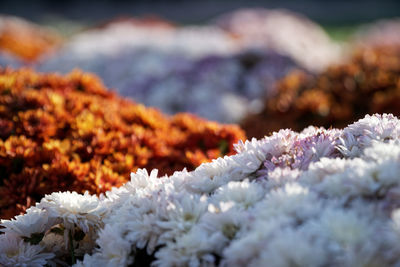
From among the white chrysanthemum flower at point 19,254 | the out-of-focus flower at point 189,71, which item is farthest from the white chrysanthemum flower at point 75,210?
the out-of-focus flower at point 189,71

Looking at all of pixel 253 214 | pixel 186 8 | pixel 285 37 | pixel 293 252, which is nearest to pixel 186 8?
pixel 186 8

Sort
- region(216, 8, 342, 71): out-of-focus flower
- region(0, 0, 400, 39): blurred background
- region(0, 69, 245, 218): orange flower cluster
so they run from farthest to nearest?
1. region(0, 0, 400, 39): blurred background
2. region(216, 8, 342, 71): out-of-focus flower
3. region(0, 69, 245, 218): orange flower cluster

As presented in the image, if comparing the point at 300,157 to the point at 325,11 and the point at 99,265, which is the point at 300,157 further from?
the point at 325,11

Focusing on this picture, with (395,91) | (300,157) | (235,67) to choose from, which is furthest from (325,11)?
(300,157)

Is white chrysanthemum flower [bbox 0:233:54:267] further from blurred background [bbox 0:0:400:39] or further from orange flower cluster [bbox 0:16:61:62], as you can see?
blurred background [bbox 0:0:400:39]

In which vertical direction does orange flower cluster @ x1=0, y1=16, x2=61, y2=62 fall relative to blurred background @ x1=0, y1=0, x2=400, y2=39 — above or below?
below

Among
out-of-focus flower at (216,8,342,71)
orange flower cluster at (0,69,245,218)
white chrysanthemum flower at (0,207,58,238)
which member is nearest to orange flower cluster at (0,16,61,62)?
out-of-focus flower at (216,8,342,71)

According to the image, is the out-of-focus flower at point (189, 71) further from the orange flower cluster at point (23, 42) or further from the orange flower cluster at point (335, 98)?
the orange flower cluster at point (23, 42)

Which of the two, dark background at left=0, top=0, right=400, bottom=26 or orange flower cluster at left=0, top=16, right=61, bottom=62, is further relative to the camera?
dark background at left=0, top=0, right=400, bottom=26
